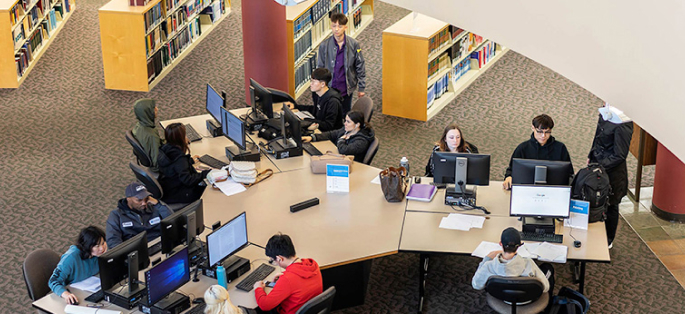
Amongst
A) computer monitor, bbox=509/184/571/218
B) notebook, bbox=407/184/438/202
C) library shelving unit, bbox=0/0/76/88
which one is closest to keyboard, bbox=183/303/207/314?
notebook, bbox=407/184/438/202

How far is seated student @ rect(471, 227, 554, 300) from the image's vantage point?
4332 millimetres

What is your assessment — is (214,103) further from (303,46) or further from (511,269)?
(511,269)

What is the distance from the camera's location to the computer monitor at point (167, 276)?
402 cm

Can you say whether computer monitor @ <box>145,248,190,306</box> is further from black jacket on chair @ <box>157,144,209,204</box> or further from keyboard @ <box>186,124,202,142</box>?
keyboard @ <box>186,124,202,142</box>

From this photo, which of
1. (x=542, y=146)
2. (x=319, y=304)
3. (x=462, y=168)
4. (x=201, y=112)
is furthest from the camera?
(x=201, y=112)

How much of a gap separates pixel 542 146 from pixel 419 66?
10.6 feet

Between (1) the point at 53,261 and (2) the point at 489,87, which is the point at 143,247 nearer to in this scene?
(1) the point at 53,261

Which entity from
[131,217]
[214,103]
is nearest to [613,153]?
[214,103]

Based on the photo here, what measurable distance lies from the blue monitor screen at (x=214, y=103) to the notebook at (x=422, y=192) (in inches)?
78.4

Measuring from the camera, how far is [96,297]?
168 inches

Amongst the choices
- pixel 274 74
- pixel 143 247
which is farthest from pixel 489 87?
pixel 143 247

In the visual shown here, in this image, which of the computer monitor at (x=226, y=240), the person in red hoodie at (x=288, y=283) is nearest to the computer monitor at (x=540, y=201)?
the person in red hoodie at (x=288, y=283)

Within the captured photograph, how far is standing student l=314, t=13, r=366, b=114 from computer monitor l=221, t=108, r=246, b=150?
1846mm

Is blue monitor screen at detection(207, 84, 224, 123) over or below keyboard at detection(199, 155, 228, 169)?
over
